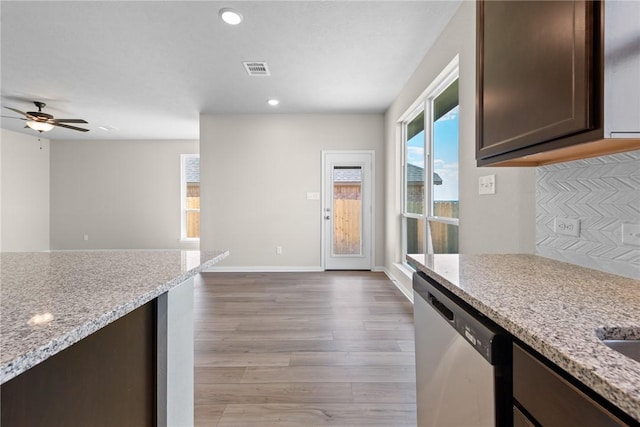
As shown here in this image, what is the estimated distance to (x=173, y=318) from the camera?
117cm

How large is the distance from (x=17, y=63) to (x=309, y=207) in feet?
12.7

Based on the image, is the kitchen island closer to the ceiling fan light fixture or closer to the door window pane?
the door window pane

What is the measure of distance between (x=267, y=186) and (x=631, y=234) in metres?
4.48

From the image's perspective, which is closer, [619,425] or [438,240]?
[619,425]

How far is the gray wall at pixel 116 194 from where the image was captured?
7074mm

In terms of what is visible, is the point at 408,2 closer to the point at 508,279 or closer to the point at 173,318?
the point at 508,279

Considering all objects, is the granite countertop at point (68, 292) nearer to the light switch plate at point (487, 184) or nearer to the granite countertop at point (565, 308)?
the granite countertop at point (565, 308)

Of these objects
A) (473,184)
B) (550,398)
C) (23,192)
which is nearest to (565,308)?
(550,398)

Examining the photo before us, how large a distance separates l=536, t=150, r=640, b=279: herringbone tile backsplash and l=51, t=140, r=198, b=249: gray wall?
6978 mm

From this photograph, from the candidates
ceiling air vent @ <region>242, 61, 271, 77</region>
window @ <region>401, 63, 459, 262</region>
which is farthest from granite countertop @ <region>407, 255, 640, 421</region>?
ceiling air vent @ <region>242, 61, 271, 77</region>

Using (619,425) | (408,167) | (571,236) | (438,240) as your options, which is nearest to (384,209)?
(408,167)

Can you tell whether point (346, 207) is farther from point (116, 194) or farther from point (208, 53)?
point (116, 194)

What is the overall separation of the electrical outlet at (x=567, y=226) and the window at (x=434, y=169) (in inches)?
48.4

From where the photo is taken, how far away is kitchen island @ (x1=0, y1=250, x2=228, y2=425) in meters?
0.54
